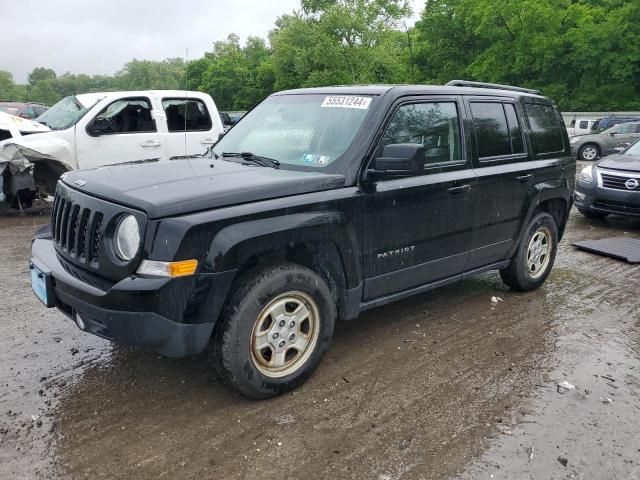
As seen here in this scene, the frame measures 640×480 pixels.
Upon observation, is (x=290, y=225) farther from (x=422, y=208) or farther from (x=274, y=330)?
(x=422, y=208)

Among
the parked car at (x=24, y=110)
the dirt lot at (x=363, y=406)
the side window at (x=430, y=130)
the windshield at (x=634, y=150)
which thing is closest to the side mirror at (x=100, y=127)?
the dirt lot at (x=363, y=406)

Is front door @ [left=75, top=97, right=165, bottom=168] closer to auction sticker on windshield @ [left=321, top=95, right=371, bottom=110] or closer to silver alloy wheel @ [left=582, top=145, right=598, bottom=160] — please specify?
auction sticker on windshield @ [left=321, top=95, right=371, bottom=110]

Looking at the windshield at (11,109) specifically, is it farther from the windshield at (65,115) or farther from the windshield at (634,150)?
the windshield at (634,150)

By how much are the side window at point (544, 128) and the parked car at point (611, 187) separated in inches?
141

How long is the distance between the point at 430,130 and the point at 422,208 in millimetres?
626

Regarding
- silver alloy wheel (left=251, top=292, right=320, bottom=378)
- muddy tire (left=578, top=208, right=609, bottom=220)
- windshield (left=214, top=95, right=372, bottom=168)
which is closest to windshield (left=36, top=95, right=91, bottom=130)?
windshield (left=214, top=95, right=372, bottom=168)

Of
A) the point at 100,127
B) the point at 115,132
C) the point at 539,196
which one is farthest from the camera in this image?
the point at 115,132

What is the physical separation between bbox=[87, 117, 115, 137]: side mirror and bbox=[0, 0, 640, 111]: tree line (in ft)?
98.2

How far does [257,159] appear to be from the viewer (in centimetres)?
396

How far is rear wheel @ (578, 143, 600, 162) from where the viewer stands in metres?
20.1

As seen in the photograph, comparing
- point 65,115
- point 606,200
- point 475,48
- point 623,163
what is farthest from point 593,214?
point 475,48

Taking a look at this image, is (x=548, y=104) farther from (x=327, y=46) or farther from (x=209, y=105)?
(x=327, y=46)

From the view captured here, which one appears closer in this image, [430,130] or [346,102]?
[346,102]

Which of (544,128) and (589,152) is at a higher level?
(544,128)
